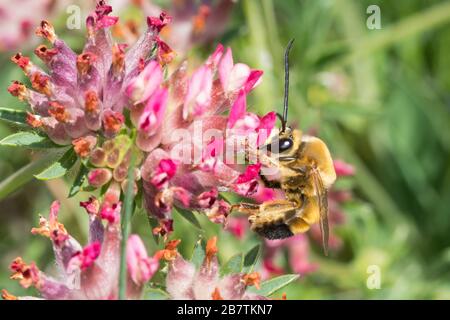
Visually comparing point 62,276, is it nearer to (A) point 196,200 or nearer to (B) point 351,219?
(A) point 196,200

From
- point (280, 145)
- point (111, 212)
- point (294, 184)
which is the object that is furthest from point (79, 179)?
point (294, 184)

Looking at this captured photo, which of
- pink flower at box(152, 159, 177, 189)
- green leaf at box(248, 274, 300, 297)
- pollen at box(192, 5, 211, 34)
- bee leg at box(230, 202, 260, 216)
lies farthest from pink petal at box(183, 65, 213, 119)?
pollen at box(192, 5, 211, 34)

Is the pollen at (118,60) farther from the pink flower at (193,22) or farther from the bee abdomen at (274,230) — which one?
the pink flower at (193,22)

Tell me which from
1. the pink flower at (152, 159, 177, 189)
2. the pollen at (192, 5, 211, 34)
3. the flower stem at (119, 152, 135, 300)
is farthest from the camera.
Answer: the pollen at (192, 5, 211, 34)

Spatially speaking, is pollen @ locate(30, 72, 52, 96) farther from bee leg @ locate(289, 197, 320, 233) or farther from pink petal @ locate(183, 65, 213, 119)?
bee leg @ locate(289, 197, 320, 233)

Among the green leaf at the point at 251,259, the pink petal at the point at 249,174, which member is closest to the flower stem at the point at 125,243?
the pink petal at the point at 249,174

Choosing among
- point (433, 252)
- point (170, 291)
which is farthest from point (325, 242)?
point (433, 252)

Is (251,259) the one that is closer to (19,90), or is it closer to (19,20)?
(19,90)
